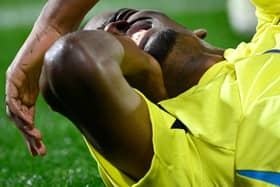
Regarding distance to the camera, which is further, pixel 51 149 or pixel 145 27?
pixel 51 149

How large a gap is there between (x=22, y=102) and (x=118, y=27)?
32cm

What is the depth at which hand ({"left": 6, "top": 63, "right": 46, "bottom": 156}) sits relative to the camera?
175 cm

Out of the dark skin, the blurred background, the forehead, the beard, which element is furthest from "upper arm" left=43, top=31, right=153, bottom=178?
the blurred background

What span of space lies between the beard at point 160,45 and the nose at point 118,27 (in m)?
0.07

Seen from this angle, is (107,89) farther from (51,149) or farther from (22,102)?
(51,149)

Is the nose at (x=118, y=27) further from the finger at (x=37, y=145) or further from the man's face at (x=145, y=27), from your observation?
the finger at (x=37, y=145)

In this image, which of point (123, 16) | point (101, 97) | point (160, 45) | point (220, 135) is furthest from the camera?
point (123, 16)

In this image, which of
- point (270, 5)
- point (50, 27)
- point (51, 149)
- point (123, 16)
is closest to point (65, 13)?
point (50, 27)

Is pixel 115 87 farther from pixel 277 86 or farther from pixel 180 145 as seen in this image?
→ pixel 277 86

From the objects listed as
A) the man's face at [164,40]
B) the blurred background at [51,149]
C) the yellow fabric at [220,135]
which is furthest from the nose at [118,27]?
the blurred background at [51,149]

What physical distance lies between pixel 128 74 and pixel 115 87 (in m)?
0.18

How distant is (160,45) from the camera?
6.36 feet

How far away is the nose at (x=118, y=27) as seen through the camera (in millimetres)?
1935

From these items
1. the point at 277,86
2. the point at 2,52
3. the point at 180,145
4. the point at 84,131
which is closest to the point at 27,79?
the point at 84,131
